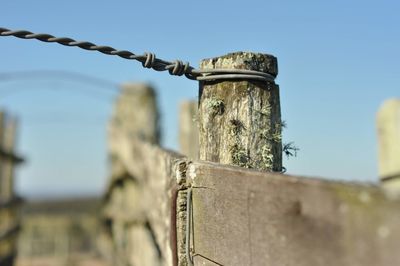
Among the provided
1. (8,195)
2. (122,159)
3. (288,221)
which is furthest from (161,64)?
(8,195)

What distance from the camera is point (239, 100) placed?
178cm

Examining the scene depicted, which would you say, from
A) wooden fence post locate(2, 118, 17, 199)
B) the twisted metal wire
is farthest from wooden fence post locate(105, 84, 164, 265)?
the twisted metal wire

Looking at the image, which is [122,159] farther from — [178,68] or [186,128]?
[178,68]

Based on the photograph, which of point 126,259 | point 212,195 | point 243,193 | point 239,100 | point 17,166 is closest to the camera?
point 243,193

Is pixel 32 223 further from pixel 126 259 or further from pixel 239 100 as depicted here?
pixel 239 100

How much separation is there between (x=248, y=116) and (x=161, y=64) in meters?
0.35

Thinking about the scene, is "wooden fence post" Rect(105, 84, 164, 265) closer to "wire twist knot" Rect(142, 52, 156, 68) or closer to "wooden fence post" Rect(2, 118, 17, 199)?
"wooden fence post" Rect(2, 118, 17, 199)

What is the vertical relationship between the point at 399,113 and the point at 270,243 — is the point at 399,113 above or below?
above

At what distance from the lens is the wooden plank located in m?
0.87

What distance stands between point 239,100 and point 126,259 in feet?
14.9

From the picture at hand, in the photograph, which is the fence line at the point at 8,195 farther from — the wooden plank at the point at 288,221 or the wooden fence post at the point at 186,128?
the wooden plank at the point at 288,221

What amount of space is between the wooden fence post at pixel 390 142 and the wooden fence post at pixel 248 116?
0.92m

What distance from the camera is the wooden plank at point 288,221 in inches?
34.1

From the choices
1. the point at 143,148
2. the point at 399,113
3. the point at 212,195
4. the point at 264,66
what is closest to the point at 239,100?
the point at 264,66
